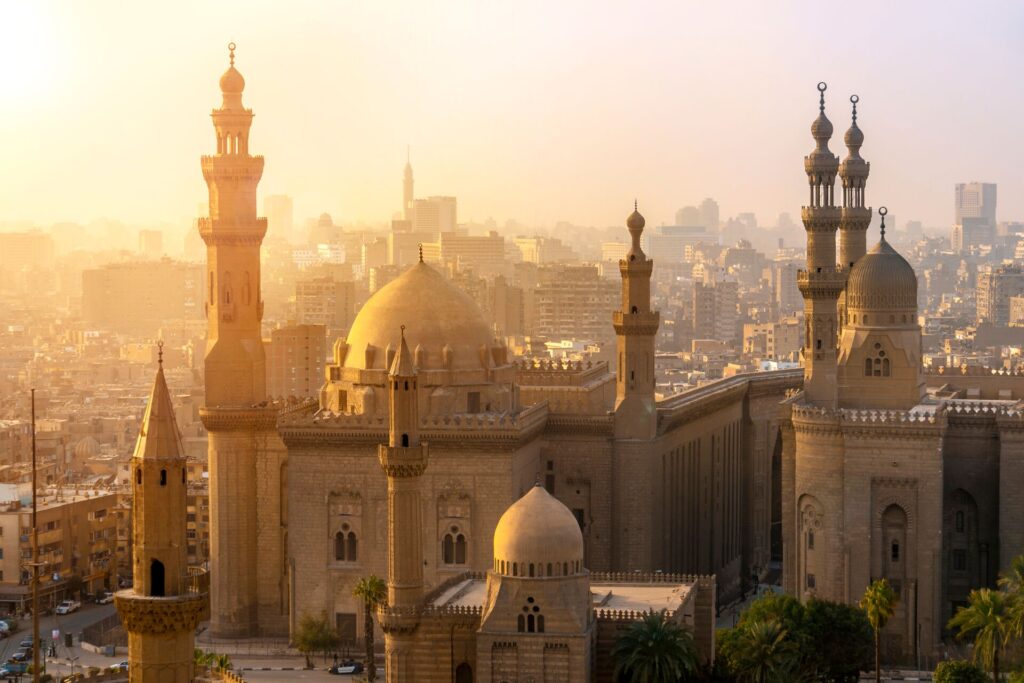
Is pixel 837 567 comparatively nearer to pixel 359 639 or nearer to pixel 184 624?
pixel 359 639

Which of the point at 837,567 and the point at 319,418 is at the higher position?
the point at 319,418

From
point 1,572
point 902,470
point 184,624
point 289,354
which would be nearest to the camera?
point 184,624

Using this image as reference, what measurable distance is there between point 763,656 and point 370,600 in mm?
10892

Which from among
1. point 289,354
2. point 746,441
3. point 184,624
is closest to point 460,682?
point 184,624

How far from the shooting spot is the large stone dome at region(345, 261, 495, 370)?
5197 cm

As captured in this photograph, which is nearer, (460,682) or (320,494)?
(460,682)

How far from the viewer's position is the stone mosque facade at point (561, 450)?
168 ft

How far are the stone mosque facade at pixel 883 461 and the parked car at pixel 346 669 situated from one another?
1009cm

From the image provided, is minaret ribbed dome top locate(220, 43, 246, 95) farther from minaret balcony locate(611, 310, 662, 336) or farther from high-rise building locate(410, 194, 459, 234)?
high-rise building locate(410, 194, 459, 234)

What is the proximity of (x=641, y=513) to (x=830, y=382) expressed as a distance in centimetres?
541

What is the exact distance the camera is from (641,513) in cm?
5369

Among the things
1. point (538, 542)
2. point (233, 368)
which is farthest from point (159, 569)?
point (233, 368)

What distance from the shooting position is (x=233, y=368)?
5409 centimetres

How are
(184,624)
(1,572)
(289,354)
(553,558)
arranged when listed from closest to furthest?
1. (184,624)
2. (553,558)
3. (1,572)
4. (289,354)
